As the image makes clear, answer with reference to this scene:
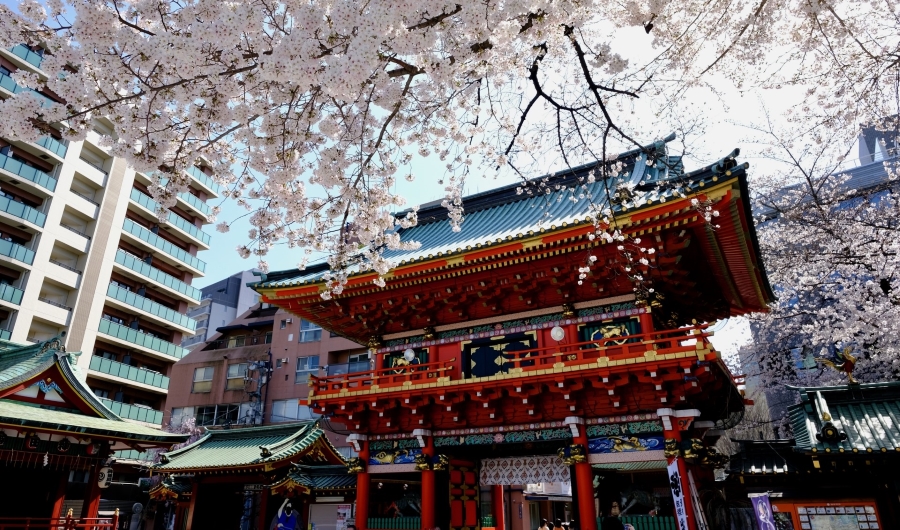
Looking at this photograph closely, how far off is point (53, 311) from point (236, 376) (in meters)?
12.5

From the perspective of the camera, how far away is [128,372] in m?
30.4

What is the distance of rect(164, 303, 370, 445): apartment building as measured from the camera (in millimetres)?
34562

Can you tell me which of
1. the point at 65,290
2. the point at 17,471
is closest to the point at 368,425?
the point at 17,471

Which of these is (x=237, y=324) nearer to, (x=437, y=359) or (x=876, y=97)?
(x=437, y=359)

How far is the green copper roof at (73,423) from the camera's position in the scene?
490 inches

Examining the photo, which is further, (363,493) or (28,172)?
(28,172)

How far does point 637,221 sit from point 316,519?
45.0 feet

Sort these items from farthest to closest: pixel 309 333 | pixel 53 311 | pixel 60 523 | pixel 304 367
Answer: pixel 309 333 → pixel 304 367 → pixel 53 311 → pixel 60 523

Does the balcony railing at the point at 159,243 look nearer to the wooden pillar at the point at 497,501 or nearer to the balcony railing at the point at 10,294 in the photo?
the balcony railing at the point at 10,294

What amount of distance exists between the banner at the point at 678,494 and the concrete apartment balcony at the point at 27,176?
101ft

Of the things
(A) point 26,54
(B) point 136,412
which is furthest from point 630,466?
(A) point 26,54

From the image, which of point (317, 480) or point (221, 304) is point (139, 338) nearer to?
point (221, 304)

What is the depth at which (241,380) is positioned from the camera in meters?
36.8

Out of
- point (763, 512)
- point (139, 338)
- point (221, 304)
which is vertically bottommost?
point (763, 512)
